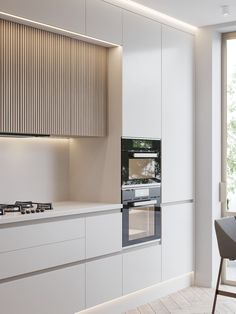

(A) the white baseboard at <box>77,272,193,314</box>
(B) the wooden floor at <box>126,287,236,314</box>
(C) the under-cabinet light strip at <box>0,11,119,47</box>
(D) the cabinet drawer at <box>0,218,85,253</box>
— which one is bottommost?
(B) the wooden floor at <box>126,287,236,314</box>

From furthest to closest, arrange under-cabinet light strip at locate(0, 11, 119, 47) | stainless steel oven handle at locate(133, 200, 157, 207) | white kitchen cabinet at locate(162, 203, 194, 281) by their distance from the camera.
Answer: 1. white kitchen cabinet at locate(162, 203, 194, 281)
2. stainless steel oven handle at locate(133, 200, 157, 207)
3. under-cabinet light strip at locate(0, 11, 119, 47)

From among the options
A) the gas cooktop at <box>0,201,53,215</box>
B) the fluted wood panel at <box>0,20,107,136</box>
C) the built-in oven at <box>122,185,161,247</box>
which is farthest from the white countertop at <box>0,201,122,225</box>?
the fluted wood panel at <box>0,20,107,136</box>

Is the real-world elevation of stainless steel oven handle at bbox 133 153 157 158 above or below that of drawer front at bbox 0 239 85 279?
above

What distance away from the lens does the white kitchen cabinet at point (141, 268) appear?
15.1 feet

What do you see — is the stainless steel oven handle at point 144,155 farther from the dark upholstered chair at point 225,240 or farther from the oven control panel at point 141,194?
the dark upholstered chair at point 225,240

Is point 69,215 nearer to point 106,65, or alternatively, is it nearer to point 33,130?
point 33,130

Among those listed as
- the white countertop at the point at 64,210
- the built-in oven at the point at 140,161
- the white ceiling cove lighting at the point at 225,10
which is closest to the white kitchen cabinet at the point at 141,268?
the white countertop at the point at 64,210

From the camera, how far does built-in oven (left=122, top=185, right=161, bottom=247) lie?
15.2 ft

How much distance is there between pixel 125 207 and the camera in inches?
181

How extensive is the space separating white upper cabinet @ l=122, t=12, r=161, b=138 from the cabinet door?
59 centimetres

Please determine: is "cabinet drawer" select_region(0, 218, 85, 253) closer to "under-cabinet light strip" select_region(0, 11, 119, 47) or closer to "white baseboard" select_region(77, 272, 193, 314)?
"white baseboard" select_region(77, 272, 193, 314)

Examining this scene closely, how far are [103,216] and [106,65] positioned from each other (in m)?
1.33

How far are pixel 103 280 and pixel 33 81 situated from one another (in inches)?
66.8

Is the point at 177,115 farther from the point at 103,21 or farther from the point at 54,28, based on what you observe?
the point at 54,28
